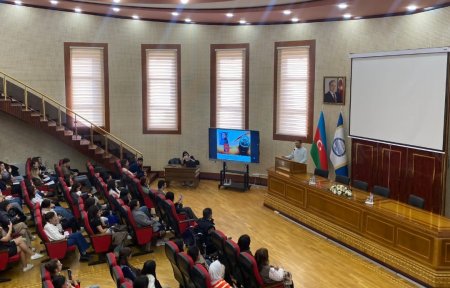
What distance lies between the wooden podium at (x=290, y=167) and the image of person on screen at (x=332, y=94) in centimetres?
214

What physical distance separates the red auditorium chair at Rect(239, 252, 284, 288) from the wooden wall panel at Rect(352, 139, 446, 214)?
4.73 metres

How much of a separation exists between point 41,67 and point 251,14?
599 centimetres

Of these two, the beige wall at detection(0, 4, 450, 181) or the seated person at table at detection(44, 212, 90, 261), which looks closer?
the seated person at table at detection(44, 212, 90, 261)

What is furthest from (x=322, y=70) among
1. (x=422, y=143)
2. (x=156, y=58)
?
(x=156, y=58)

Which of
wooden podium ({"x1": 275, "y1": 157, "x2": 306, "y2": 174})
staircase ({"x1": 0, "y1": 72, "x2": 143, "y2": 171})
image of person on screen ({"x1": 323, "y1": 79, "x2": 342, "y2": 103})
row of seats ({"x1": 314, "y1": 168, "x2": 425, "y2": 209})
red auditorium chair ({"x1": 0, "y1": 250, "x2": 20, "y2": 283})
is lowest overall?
red auditorium chair ({"x1": 0, "y1": 250, "x2": 20, "y2": 283})

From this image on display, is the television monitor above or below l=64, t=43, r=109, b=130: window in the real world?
below

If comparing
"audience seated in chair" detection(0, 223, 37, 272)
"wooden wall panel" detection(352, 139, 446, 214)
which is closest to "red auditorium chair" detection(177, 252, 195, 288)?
"audience seated in chair" detection(0, 223, 37, 272)

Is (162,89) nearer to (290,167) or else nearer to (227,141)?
(227,141)

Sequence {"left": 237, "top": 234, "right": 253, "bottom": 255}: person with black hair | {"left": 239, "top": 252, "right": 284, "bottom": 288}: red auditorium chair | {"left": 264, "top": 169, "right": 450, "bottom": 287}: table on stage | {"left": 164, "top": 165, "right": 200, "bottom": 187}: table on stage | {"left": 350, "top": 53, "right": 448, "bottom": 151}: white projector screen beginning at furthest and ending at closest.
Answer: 1. {"left": 164, "top": 165, "right": 200, "bottom": 187}: table on stage
2. {"left": 350, "top": 53, "right": 448, "bottom": 151}: white projector screen
3. {"left": 264, "top": 169, "right": 450, "bottom": 287}: table on stage
4. {"left": 237, "top": 234, "right": 253, "bottom": 255}: person with black hair
5. {"left": 239, "top": 252, "right": 284, "bottom": 288}: red auditorium chair

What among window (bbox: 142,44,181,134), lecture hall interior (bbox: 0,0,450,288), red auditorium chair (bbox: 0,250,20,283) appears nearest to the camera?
red auditorium chair (bbox: 0,250,20,283)

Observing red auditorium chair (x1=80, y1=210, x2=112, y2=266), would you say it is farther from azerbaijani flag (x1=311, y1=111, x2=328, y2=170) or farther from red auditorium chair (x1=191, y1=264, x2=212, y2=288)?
azerbaijani flag (x1=311, y1=111, x2=328, y2=170)

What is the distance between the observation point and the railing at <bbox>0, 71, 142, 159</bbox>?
475 inches

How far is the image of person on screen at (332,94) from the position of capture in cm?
1127

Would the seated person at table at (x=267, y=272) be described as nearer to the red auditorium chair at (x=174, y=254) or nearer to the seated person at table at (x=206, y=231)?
the red auditorium chair at (x=174, y=254)
